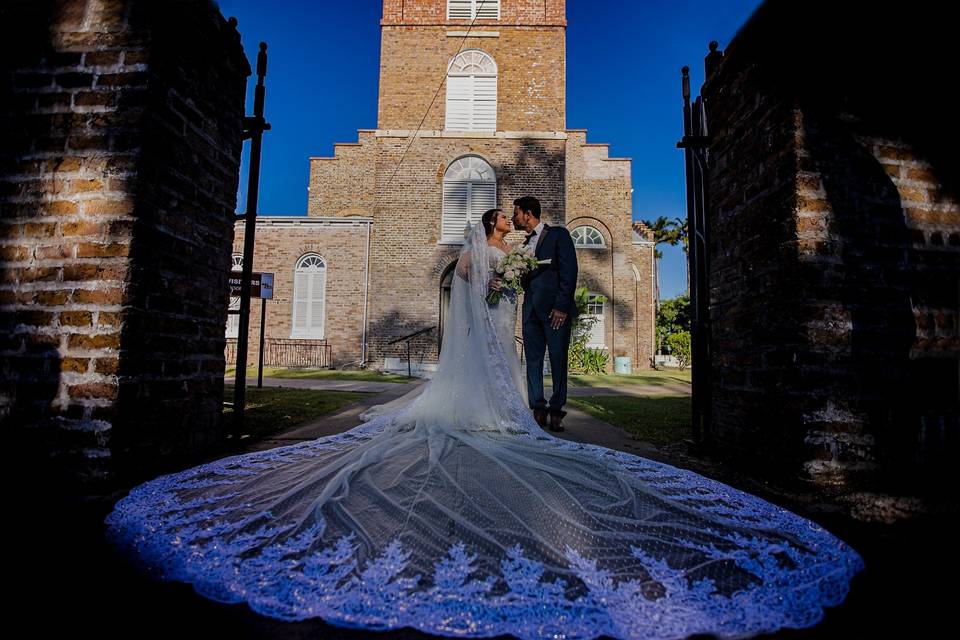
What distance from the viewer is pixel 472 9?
1496 cm

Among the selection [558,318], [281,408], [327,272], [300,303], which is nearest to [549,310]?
[558,318]

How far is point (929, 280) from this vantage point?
7.66ft

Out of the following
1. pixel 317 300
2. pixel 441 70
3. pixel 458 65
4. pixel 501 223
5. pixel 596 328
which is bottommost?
pixel 596 328

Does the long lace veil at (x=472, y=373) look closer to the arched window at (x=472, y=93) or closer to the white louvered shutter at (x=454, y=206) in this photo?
the white louvered shutter at (x=454, y=206)

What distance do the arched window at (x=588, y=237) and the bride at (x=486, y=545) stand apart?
15.3 metres

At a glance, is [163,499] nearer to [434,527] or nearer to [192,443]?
[192,443]

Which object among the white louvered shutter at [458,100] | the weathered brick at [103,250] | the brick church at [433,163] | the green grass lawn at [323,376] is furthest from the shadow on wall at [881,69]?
the white louvered shutter at [458,100]

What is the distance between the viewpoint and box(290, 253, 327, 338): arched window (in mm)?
15461

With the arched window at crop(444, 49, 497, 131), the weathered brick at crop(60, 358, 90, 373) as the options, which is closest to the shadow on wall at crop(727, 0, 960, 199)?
the weathered brick at crop(60, 358, 90, 373)

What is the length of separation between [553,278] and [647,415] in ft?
6.31

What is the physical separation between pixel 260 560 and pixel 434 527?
55 centimetres

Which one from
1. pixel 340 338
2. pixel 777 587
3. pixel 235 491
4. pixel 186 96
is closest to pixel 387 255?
pixel 340 338

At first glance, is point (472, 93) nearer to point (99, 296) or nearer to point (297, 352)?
point (297, 352)

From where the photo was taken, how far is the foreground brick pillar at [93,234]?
210 cm
